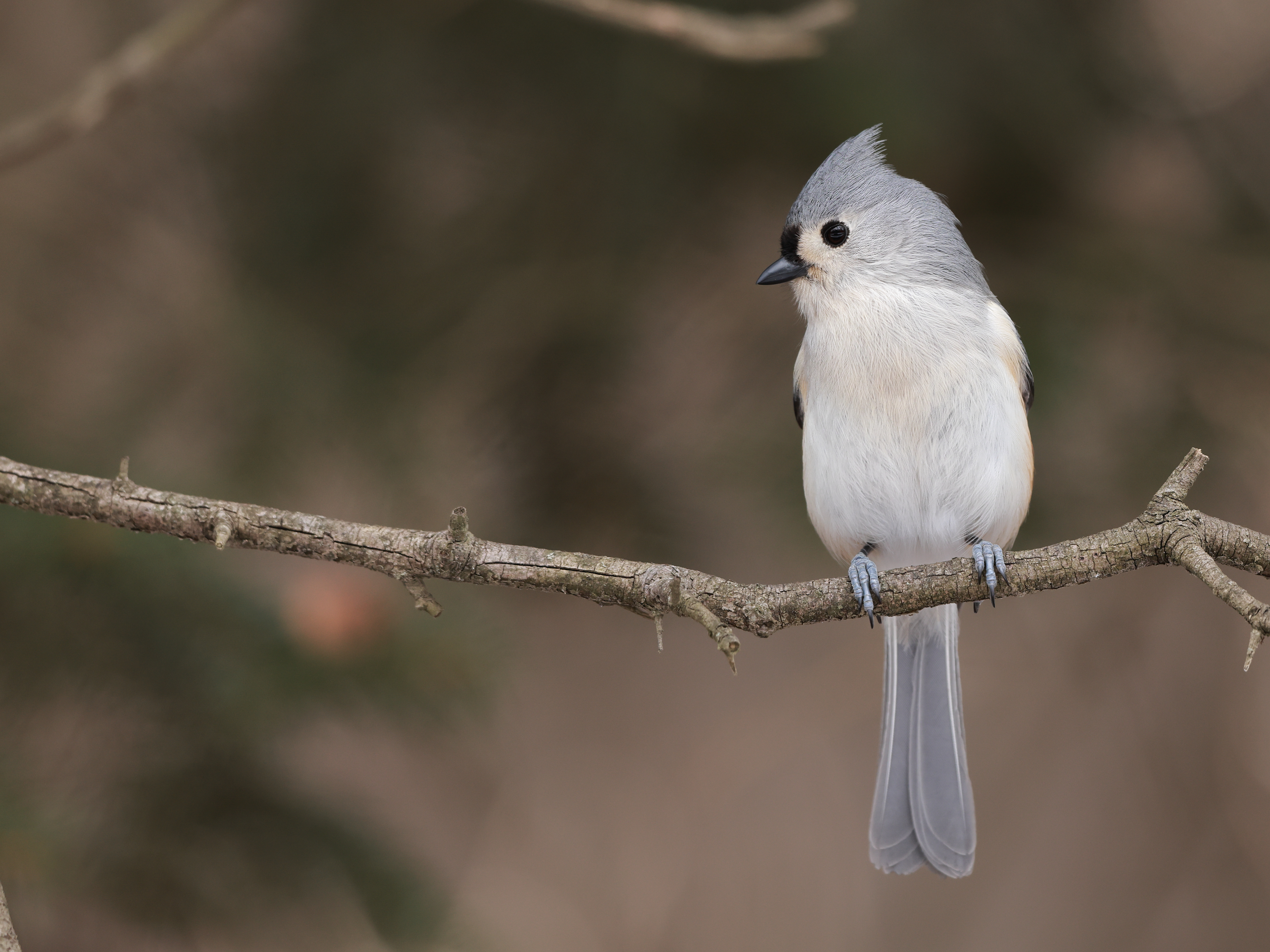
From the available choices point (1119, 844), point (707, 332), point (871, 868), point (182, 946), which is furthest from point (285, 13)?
point (1119, 844)

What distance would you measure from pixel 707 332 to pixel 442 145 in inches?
21.7

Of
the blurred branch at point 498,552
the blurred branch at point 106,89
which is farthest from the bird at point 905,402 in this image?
the blurred branch at point 106,89

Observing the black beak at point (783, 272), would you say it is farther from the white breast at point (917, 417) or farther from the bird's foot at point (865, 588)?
the bird's foot at point (865, 588)

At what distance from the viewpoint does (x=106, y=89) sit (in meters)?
1.45

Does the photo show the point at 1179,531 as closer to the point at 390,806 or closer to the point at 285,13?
the point at 285,13

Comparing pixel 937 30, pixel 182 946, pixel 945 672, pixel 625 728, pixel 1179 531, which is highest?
pixel 937 30

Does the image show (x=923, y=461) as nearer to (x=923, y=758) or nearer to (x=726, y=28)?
(x=923, y=758)

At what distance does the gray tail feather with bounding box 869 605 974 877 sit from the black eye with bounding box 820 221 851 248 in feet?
2.05

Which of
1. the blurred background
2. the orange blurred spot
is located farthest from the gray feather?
the orange blurred spot

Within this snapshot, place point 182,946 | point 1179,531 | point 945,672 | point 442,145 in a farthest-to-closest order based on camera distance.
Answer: point 442,145
point 945,672
point 182,946
point 1179,531

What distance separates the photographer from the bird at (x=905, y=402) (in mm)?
Answer: 1592

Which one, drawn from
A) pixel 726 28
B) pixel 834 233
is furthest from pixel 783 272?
pixel 726 28

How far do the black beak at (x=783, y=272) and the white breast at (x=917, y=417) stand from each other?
0.04m

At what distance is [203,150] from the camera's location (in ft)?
6.56
